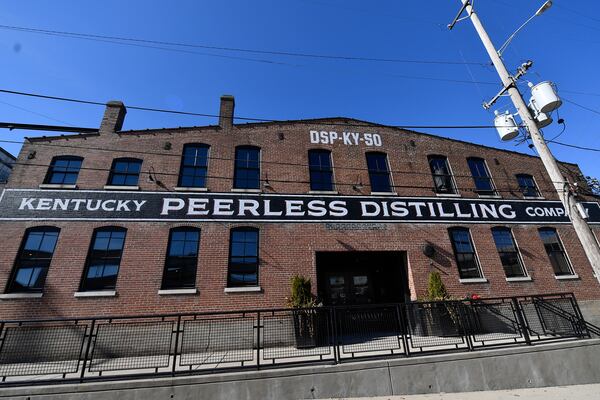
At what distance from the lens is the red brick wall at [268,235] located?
1004cm

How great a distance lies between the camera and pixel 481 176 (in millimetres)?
15344

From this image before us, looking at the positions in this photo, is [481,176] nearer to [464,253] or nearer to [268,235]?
[464,253]

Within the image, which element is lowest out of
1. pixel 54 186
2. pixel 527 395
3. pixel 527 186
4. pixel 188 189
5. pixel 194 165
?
pixel 527 395

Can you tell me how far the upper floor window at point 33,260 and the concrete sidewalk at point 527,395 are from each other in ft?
34.9

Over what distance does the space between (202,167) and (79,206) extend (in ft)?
14.9

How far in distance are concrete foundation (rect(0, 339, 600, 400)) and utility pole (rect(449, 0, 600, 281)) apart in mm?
2512

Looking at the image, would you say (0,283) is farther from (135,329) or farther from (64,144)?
(64,144)

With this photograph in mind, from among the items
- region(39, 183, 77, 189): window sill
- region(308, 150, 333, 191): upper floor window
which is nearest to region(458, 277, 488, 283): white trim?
region(308, 150, 333, 191): upper floor window

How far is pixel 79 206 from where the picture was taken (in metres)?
11.1

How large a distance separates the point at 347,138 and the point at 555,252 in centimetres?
1086

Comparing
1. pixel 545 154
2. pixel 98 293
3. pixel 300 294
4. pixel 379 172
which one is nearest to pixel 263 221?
pixel 300 294

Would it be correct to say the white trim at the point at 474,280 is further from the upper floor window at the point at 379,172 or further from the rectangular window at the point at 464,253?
the upper floor window at the point at 379,172

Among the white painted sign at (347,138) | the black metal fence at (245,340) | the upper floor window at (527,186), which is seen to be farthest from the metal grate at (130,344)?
the upper floor window at (527,186)

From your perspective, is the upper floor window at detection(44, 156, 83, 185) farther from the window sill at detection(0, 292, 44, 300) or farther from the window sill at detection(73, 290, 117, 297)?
the window sill at detection(73, 290, 117, 297)
